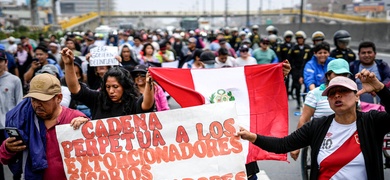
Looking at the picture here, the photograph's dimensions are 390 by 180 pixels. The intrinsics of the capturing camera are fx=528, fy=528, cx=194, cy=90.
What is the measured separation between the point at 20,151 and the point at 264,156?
2086mm

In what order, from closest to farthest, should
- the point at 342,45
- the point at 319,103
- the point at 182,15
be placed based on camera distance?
1. the point at 319,103
2. the point at 342,45
3. the point at 182,15

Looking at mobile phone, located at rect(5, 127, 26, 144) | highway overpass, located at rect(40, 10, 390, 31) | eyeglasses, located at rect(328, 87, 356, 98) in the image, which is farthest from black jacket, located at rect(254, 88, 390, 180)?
highway overpass, located at rect(40, 10, 390, 31)

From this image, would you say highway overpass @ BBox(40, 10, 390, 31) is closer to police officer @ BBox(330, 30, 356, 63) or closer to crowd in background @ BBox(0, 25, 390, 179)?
crowd in background @ BBox(0, 25, 390, 179)

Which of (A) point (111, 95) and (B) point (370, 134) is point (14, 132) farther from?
(B) point (370, 134)

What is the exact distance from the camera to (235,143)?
12.8ft

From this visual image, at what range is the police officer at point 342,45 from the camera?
28.0ft

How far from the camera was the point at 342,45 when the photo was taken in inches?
340

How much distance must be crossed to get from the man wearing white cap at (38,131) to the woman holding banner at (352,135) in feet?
5.80

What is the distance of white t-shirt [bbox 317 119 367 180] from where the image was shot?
3.45 metres

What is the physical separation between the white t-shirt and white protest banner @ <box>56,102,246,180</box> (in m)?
0.66

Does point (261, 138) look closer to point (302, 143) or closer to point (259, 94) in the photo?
point (302, 143)

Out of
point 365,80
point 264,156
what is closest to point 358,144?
point 365,80

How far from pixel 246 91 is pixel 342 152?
1.61 meters

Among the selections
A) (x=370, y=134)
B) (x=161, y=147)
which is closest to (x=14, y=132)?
(x=161, y=147)
